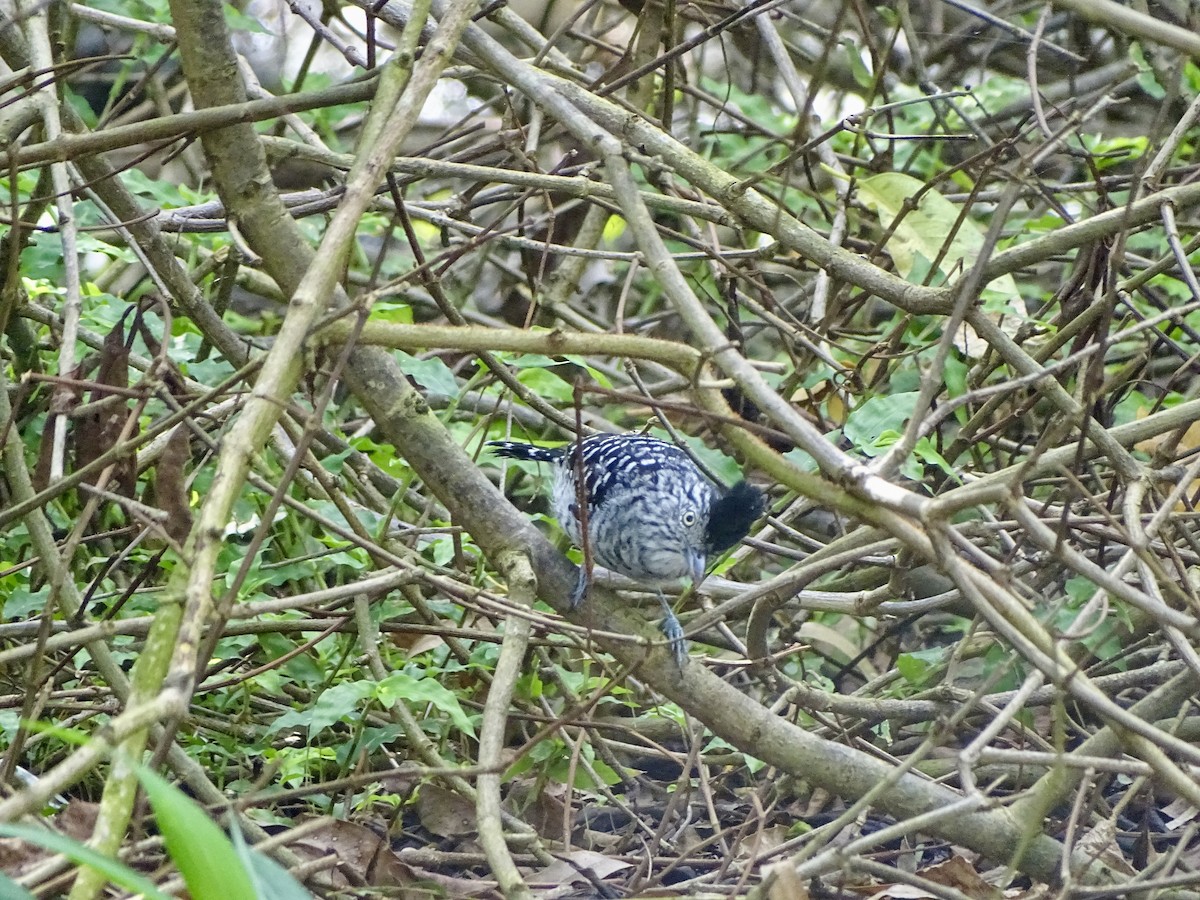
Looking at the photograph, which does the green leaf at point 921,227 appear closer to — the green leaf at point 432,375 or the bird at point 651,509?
the bird at point 651,509

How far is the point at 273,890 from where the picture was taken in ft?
4.11

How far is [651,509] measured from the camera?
9.72 feet

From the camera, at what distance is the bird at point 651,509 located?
2.76m

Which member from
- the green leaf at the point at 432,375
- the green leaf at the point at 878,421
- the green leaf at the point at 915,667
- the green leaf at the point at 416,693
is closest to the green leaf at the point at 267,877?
the green leaf at the point at 416,693

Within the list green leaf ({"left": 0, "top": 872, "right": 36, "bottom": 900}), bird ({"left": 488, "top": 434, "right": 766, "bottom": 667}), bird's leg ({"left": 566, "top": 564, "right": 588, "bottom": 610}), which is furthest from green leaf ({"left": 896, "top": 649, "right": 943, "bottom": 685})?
green leaf ({"left": 0, "top": 872, "right": 36, "bottom": 900})

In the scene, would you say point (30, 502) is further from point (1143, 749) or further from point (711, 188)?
point (1143, 749)

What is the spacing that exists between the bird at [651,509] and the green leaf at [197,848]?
156 centimetres

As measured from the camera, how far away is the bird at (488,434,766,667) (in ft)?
9.07

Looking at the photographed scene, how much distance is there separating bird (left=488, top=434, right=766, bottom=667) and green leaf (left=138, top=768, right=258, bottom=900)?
5.13 ft

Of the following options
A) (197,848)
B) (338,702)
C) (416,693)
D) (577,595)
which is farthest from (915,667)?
(197,848)

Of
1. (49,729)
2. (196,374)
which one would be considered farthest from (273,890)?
(196,374)

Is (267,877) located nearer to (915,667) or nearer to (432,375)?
(432,375)

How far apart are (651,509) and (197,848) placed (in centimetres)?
194

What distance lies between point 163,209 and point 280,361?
2130 mm
